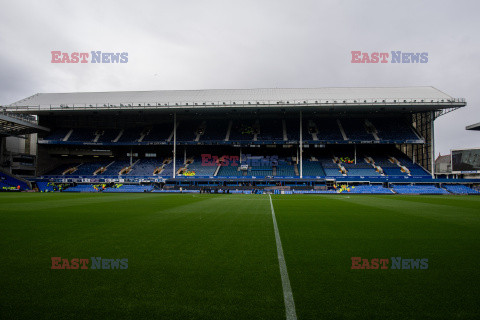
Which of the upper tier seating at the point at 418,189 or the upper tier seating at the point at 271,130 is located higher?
→ the upper tier seating at the point at 271,130

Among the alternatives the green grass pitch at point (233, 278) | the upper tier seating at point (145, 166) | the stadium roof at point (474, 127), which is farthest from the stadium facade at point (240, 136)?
the green grass pitch at point (233, 278)

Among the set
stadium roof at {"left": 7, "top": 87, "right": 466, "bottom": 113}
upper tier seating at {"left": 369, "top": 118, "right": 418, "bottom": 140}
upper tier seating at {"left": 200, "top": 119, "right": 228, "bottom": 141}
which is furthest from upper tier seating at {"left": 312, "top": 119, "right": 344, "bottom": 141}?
upper tier seating at {"left": 200, "top": 119, "right": 228, "bottom": 141}

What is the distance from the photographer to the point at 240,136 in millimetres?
53125

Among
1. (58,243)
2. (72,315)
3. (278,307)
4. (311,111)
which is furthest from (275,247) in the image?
(311,111)

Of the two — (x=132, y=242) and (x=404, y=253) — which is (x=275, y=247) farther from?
(x=132, y=242)

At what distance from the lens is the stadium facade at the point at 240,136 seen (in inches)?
1857

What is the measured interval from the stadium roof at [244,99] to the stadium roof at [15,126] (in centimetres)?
303

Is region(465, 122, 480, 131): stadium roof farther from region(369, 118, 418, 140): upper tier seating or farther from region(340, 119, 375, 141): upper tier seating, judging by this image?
region(340, 119, 375, 141): upper tier seating

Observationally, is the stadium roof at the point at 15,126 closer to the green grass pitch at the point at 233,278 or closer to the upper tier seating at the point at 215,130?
the upper tier seating at the point at 215,130

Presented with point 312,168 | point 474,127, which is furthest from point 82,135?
point 474,127

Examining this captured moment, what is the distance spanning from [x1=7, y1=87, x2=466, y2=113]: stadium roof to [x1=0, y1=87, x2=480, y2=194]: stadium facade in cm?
18

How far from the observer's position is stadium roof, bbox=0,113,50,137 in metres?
40.2

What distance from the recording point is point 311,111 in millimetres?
51188

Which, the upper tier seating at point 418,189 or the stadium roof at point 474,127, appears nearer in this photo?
the upper tier seating at point 418,189
